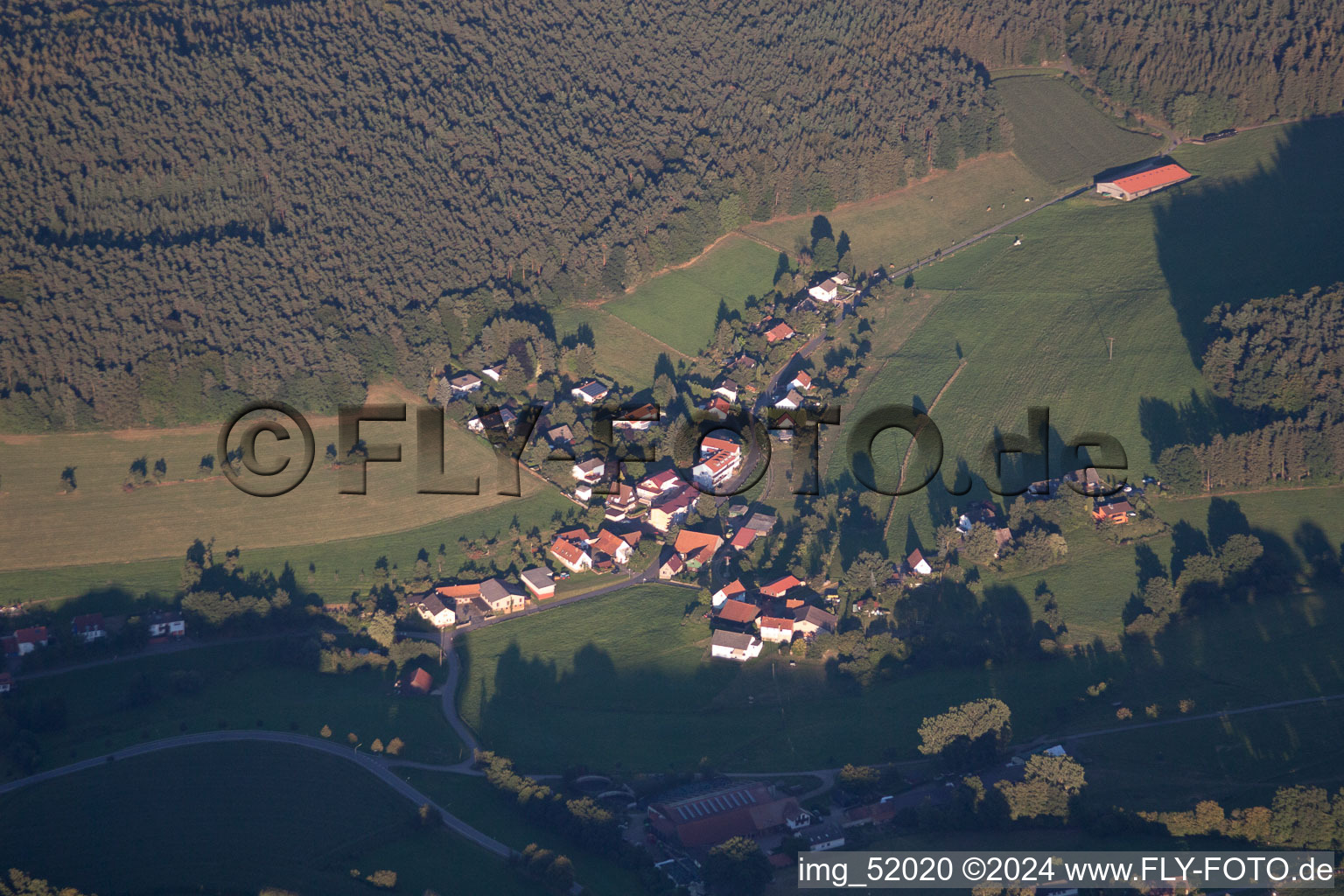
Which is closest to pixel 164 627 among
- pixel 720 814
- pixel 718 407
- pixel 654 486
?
pixel 654 486

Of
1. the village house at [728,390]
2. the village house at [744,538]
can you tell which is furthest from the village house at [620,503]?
the village house at [728,390]

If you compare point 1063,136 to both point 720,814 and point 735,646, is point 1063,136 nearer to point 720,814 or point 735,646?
point 735,646

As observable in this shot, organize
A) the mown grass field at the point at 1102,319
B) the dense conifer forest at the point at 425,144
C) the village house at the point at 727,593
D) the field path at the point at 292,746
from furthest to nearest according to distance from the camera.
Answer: the dense conifer forest at the point at 425,144, the mown grass field at the point at 1102,319, the village house at the point at 727,593, the field path at the point at 292,746

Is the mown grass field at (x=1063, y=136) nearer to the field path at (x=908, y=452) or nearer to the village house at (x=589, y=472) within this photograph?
the field path at (x=908, y=452)

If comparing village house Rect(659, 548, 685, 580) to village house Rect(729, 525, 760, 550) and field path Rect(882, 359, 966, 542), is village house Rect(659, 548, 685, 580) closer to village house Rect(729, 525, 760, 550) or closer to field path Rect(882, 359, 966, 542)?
village house Rect(729, 525, 760, 550)

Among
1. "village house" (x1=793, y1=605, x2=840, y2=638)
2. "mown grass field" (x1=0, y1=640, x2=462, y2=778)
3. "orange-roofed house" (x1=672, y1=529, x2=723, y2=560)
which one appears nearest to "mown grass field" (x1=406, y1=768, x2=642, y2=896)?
"mown grass field" (x1=0, y1=640, x2=462, y2=778)

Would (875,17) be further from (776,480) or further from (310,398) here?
(310,398)

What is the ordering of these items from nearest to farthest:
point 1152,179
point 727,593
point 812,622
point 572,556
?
point 812,622 < point 727,593 < point 572,556 < point 1152,179
